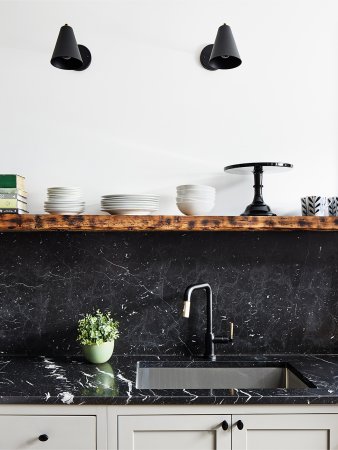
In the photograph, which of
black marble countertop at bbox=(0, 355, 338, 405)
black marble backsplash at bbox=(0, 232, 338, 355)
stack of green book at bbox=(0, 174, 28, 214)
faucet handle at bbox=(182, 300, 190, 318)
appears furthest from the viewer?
black marble backsplash at bbox=(0, 232, 338, 355)

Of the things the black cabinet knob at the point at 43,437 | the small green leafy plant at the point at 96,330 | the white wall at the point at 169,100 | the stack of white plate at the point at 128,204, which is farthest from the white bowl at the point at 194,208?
the black cabinet knob at the point at 43,437

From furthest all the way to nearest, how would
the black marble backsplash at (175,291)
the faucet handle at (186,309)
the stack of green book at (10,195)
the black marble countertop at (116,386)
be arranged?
the black marble backsplash at (175,291), the stack of green book at (10,195), the faucet handle at (186,309), the black marble countertop at (116,386)

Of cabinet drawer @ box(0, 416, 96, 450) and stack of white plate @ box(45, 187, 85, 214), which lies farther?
stack of white plate @ box(45, 187, 85, 214)

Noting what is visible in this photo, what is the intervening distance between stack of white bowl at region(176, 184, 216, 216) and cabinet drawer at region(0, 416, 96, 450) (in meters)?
0.95

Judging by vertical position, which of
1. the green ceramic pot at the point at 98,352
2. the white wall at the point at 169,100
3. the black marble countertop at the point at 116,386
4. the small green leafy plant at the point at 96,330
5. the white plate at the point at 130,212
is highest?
the white wall at the point at 169,100

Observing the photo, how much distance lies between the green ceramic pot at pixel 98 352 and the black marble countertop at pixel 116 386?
30 millimetres

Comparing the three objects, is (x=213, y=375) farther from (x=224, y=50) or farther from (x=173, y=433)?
(x=224, y=50)

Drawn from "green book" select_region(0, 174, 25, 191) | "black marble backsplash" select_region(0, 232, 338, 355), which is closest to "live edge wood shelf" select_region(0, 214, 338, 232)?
"green book" select_region(0, 174, 25, 191)

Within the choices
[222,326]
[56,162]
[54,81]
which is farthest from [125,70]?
[222,326]

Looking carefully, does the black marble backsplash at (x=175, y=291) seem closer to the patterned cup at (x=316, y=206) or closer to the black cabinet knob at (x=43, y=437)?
the patterned cup at (x=316, y=206)

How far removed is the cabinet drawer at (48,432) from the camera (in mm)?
1712

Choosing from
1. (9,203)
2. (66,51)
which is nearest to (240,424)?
(9,203)

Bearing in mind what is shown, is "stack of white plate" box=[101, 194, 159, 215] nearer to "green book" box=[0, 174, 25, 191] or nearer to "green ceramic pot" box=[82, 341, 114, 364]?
"green book" box=[0, 174, 25, 191]

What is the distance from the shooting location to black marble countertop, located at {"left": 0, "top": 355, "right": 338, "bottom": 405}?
1.69m
